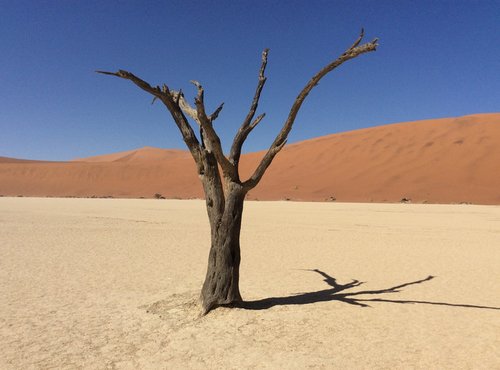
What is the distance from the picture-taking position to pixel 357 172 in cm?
3650

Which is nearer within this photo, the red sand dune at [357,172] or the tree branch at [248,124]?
the tree branch at [248,124]

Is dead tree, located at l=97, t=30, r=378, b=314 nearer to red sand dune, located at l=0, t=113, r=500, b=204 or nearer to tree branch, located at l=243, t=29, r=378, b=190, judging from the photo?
tree branch, located at l=243, t=29, r=378, b=190

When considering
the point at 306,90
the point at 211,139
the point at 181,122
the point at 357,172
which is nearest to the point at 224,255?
the point at 211,139

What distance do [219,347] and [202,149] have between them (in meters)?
2.31

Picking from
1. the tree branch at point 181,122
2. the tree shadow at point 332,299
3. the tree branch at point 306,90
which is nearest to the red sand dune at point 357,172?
the tree shadow at point 332,299

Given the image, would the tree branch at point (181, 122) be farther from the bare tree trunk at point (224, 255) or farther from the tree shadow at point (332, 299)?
the tree shadow at point (332, 299)

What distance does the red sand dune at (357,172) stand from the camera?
29812 millimetres

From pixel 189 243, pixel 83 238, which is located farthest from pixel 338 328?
pixel 83 238

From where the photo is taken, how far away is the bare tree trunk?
509cm

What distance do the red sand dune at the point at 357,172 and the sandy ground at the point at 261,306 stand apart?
19371 millimetres

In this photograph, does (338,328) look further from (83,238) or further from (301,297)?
(83,238)

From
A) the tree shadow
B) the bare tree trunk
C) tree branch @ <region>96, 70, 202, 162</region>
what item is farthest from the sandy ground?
tree branch @ <region>96, 70, 202, 162</region>

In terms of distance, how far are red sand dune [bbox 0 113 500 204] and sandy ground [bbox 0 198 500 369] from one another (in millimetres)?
19371

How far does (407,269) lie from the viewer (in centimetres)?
801
